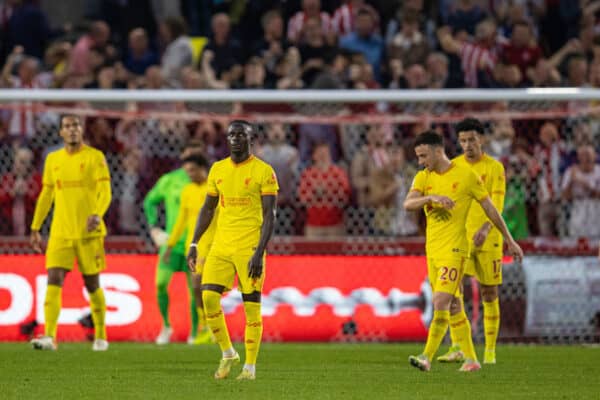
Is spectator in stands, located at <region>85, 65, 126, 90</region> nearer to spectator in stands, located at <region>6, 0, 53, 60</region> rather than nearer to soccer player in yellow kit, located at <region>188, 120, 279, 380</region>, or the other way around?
spectator in stands, located at <region>6, 0, 53, 60</region>

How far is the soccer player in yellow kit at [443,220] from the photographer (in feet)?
39.2

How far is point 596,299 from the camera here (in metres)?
16.5

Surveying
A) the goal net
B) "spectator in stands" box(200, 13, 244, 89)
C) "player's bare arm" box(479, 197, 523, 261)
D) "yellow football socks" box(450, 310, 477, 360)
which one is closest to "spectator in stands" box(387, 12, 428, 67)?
the goal net

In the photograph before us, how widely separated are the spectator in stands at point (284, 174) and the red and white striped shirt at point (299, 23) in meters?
3.32

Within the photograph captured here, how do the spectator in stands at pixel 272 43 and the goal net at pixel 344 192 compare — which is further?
the spectator in stands at pixel 272 43

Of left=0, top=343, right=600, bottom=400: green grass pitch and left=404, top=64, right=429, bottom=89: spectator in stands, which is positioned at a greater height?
left=404, top=64, right=429, bottom=89: spectator in stands

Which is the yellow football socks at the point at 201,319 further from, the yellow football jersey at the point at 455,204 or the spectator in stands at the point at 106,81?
the yellow football jersey at the point at 455,204

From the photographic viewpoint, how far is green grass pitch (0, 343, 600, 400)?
10.3 m

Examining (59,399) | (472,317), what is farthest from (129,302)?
(59,399)

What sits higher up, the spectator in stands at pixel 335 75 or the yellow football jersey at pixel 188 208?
the spectator in stands at pixel 335 75

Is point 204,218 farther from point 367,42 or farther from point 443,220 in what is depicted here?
point 367,42

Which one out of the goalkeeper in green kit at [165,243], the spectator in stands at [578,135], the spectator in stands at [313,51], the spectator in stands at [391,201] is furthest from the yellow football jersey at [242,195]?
the spectator in stands at [313,51]

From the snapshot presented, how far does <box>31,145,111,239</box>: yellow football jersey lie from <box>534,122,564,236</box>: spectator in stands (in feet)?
18.4

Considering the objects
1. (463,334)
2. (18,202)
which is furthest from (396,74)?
(463,334)
